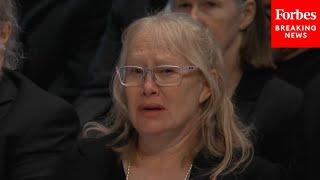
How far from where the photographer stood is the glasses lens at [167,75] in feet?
7.84

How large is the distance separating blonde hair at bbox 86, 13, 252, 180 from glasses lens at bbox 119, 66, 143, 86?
0.04 meters

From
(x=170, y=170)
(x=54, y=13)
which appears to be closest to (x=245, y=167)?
(x=170, y=170)

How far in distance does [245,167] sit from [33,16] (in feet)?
5.08

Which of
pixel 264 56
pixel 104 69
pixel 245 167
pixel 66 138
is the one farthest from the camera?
pixel 104 69

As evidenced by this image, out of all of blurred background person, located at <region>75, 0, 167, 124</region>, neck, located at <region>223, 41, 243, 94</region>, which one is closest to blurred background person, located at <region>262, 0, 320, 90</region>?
neck, located at <region>223, 41, 243, 94</region>

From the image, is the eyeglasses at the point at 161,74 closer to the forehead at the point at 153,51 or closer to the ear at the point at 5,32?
the forehead at the point at 153,51

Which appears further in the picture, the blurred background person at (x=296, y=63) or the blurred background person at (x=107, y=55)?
the blurred background person at (x=107, y=55)

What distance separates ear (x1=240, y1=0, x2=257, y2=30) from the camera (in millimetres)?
3092

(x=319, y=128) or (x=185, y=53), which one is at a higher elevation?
(x=185, y=53)

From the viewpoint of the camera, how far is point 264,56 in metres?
3.09

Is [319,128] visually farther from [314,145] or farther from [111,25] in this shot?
[111,25]

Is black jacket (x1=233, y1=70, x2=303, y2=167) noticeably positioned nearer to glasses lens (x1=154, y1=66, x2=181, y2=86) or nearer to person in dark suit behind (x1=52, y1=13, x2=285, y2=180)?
person in dark suit behind (x1=52, y1=13, x2=285, y2=180)
